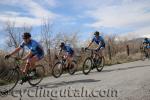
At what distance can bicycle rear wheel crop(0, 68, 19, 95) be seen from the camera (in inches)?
384

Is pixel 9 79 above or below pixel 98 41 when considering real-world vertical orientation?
below

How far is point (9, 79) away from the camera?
1000 cm

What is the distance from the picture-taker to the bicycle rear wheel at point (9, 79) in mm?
9765

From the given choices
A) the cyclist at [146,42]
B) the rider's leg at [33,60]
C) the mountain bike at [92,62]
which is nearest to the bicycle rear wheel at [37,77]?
the rider's leg at [33,60]

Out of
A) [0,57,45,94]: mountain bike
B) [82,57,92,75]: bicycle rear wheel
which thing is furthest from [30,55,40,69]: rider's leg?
[82,57,92,75]: bicycle rear wheel

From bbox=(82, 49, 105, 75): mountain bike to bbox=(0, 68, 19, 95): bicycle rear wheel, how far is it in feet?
15.8

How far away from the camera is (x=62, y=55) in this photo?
14438mm

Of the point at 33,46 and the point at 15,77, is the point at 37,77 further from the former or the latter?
the point at 15,77

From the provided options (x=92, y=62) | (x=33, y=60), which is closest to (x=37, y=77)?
(x=33, y=60)

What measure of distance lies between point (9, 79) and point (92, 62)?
567 centimetres

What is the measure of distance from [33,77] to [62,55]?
363cm

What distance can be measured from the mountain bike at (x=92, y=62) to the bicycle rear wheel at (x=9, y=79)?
15.8 feet

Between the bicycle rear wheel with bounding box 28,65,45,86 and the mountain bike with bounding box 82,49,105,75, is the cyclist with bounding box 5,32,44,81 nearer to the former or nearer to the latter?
the bicycle rear wheel with bounding box 28,65,45,86

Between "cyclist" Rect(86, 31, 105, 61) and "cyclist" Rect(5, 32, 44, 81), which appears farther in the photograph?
"cyclist" Rect(86, 31, 105, 61)
